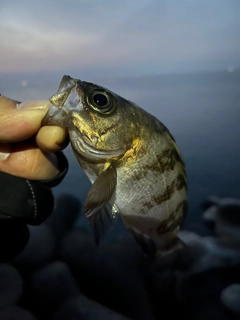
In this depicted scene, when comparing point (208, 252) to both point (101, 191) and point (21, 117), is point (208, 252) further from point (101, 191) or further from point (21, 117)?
point (21, 117)

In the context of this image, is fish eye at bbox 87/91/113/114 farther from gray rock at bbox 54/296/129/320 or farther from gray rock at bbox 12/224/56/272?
gray rock at bbox 12/224/56/272

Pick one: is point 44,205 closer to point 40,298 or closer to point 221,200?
point 40,298

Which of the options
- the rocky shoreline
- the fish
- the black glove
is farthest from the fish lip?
the rocky shoreline

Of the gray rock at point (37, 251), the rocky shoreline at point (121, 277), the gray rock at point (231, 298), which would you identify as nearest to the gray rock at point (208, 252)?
the rocky shoreline at point (121, 277)

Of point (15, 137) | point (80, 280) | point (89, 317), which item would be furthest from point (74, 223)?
point (15, 137)

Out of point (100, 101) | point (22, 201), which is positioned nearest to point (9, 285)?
point (22, 201)
